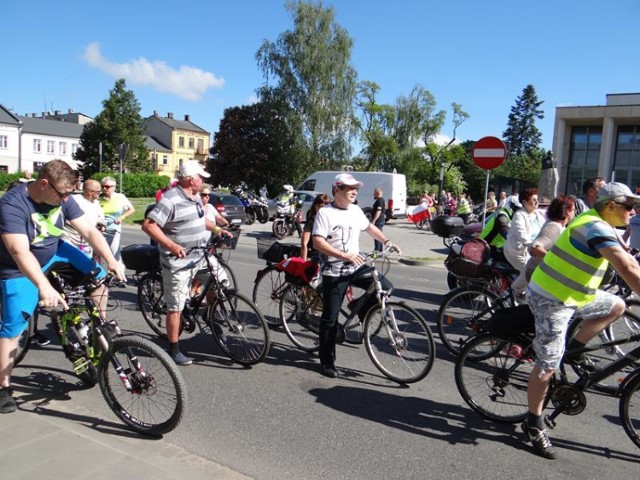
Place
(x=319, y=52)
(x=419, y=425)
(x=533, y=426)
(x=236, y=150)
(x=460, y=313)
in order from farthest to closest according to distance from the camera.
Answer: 1. (x=236, y=150)
2. (x=319, y=52)
3. (x=460, y=313)
4. (x=419, y=425)
5. (x=533, y=426)

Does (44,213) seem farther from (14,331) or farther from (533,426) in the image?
(533,426)

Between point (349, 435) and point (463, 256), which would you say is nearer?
point (349, 435)

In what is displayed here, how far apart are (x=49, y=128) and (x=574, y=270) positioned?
92.9 metres

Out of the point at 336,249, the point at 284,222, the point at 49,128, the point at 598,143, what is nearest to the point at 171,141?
the point at 49,128

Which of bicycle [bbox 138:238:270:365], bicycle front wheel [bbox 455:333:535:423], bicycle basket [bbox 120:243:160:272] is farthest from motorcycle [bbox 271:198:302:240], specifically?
bicycle front wheel [bbox 455:333:535:423]

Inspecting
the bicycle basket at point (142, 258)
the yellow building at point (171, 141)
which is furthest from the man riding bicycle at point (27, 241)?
the yellow building at point (171, 141)

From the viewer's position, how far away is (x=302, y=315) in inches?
229

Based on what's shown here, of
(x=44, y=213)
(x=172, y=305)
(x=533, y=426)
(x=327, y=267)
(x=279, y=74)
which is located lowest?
(x=533, y=426)

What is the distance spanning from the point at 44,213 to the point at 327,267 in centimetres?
237

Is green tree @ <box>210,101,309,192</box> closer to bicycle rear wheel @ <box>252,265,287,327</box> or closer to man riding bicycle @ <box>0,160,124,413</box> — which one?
bicycle rear wheel @ <box>252,265,287,327</box>

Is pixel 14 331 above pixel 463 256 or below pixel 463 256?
below

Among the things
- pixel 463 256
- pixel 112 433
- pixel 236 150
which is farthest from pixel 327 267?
pixel 236 150

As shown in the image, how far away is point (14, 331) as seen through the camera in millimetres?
3721

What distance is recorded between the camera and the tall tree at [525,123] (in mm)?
90500
